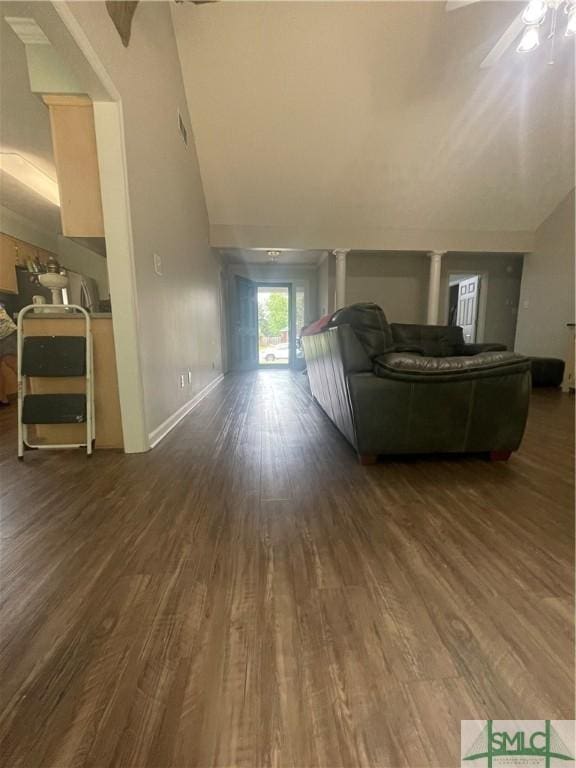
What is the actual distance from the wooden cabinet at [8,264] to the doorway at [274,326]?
155 inches

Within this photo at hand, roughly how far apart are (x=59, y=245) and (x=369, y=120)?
15.8 feet

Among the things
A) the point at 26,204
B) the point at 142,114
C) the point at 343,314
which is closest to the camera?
the point at 343,314

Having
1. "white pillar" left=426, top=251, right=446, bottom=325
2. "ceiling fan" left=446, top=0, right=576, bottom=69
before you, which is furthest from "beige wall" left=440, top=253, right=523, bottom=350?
"ceiling fan" left=446, top=0, right=576, bottom=69

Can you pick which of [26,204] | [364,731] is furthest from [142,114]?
[26,204]

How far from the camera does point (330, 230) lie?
15.0ft

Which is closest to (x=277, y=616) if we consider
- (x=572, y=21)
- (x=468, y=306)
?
(x=572, y=21)

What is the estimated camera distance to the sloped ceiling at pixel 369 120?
2699 millimetres

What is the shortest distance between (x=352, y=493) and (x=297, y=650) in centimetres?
75

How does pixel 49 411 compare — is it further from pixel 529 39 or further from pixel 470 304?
pixel 470 304

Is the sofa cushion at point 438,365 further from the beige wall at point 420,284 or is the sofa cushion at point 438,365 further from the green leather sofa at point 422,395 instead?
the beige wall at point 420,284

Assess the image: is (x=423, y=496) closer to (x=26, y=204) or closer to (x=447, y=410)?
(x=447, y=410)

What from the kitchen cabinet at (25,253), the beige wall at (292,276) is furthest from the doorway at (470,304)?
the kitchen cabinet at (25,253)

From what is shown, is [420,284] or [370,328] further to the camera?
[420,284]

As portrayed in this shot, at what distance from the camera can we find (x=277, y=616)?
2.52 feet
